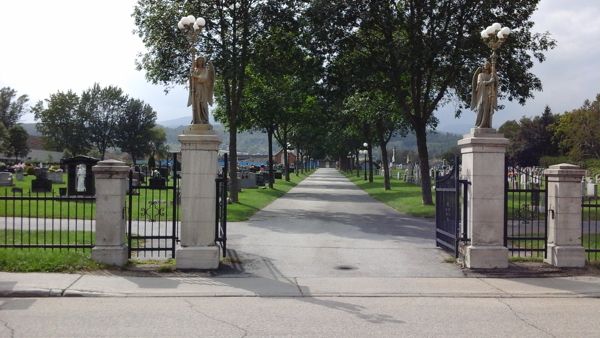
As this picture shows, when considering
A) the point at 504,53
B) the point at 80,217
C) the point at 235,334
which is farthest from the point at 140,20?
the point at 235,334

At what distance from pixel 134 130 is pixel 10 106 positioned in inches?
1072

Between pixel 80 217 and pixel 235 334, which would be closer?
pixel 235 334

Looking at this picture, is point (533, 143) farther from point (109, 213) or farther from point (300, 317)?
point (300, 317)

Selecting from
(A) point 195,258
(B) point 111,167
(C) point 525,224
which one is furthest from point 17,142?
(C) point 525,224

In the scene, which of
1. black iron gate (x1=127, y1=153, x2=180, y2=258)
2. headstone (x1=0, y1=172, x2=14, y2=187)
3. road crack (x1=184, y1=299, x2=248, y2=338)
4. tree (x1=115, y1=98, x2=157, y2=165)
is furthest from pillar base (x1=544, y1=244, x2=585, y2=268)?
tree (x1=115, y1=98, x2=157, y2=165)

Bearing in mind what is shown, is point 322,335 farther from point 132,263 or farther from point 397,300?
point 132,263

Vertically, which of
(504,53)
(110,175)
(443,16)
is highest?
(443,16)

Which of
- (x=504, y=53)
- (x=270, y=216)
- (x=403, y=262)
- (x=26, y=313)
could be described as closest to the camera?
(x=26, y=313)

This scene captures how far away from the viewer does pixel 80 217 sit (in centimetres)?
1912

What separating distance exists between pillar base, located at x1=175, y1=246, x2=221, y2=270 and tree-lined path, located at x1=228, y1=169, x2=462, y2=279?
0.79m

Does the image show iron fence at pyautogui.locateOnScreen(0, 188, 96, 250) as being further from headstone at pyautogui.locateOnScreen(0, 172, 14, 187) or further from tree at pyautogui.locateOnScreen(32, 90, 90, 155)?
tree at pyautogui.locateOnScreen(32, 90, 90, 155)

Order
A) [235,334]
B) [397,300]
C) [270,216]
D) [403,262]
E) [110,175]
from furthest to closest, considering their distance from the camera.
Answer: [270,216], [403,262], [110,175], [397,300], [235,334]

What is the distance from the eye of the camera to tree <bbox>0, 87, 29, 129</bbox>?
115 meters

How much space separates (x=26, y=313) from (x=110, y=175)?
364 centimetres
